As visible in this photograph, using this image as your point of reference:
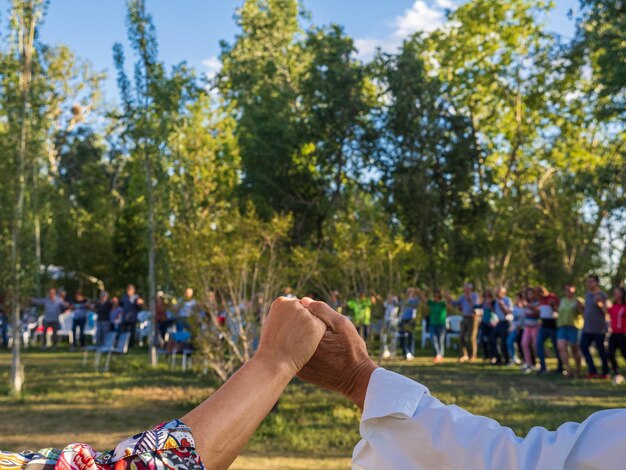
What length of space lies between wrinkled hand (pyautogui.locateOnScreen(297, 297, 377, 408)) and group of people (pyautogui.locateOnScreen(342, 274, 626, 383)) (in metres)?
11.9

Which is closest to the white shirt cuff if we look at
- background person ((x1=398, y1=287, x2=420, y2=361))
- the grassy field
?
the grassy field

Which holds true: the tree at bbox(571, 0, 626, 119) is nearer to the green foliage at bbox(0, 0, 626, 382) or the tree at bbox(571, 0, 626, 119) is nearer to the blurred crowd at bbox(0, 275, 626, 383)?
the green foliage at bbox(0, 0, 626, 382)

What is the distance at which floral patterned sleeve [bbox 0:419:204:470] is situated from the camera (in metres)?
1.28

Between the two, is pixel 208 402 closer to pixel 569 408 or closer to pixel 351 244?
pixel 569 408

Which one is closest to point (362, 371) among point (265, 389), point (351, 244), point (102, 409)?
point (265, 389)

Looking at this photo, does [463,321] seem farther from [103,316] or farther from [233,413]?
[233,413]

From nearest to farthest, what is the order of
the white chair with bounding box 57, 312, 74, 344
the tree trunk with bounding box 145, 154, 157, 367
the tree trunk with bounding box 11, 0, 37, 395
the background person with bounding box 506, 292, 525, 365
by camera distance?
the tree trunk with bounding box 11, 0, 37, 395 < the background person with bounding box 506, 292, 525, 365 < the tree trunk with bounding box 145, 154, 157, 367 < the white chair with bounding box 57, 312, 74, 344

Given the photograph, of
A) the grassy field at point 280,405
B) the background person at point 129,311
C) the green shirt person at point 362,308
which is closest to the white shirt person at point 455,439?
the grassy field at point 280,405

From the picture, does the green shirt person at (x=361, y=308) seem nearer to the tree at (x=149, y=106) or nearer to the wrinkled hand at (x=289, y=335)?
the tree at (x=149, y=106)

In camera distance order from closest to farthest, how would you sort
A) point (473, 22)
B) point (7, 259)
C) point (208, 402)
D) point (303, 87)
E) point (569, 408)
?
point (208, 402) < point (569, 408) < point (7, 259) < point (303, 87) < point (473, 22)

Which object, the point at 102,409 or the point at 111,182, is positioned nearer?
the point at 102,409

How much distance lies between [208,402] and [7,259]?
45.6 feet

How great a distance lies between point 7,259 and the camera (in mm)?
14109

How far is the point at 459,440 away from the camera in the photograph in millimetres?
1656
